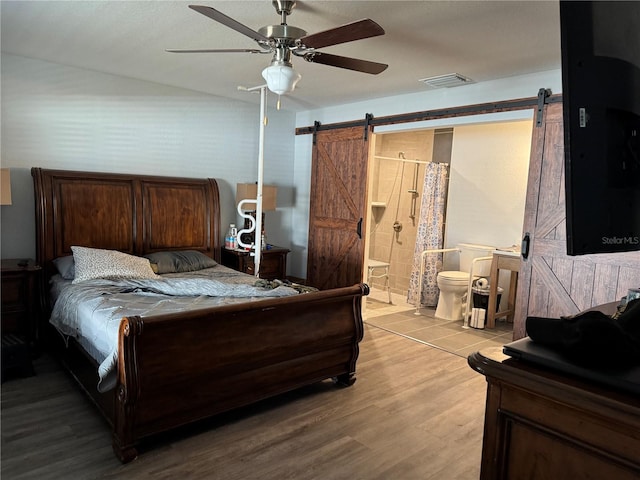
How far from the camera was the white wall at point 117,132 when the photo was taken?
396 cm

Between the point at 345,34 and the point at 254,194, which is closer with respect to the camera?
the point at 345,34

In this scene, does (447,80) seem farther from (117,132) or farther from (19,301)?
(19,301)

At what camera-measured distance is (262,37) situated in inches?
96.8

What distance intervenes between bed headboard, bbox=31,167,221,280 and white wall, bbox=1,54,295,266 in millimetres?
159

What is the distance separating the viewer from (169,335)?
246 cm

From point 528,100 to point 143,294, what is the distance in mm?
3439

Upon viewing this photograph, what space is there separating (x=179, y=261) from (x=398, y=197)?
3371 mm

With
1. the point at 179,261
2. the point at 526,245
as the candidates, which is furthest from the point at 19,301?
the point at 526,245

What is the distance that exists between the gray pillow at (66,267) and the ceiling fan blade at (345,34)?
275cm

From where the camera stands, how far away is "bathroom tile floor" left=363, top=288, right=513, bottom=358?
4.53m

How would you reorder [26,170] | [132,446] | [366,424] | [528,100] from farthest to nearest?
[26,170]
[528,100]
[366,424]
[132,446]

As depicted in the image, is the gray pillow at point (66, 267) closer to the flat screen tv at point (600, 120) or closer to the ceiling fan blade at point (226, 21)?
the ceiling fan blade at point (226, 21)

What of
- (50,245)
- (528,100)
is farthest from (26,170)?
(528,100)

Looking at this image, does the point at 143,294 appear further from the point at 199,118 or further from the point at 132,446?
the point at 199,118
